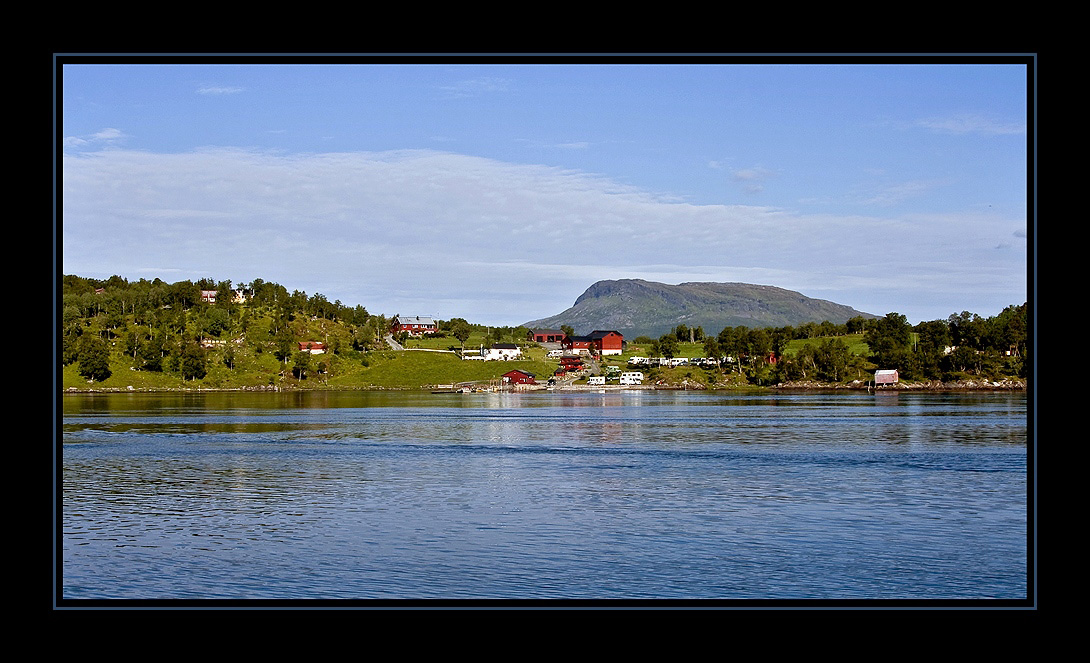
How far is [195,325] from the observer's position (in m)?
92.7

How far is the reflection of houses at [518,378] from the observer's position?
88875 mm

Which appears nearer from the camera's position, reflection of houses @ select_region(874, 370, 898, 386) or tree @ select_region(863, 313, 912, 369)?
reflection of houses @ select_region(874, 370, 898, 386)

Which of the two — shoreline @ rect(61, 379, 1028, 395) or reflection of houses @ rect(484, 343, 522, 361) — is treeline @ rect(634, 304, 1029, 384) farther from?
reflection of houses @ rect(484, 343, 522, 361)

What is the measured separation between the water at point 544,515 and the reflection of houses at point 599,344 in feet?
258

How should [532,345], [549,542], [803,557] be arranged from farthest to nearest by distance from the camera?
[532,345] → [549,542] → [803,557]

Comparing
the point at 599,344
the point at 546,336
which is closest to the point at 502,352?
the point at 599,344

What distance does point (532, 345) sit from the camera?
378ft

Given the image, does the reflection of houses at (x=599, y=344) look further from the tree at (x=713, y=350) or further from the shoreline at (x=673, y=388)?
the shoreline at (x=673, y=388)

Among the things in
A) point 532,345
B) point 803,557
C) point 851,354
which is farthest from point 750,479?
point 532,345

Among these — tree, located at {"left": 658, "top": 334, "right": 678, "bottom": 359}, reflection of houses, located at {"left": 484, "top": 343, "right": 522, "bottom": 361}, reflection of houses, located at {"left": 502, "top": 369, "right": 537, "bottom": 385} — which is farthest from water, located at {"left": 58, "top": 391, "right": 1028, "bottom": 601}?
tree, located at {"left": 658, "top": 334, "right": 678, "bottom": 359}

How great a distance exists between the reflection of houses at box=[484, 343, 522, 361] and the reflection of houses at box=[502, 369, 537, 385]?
369 inches

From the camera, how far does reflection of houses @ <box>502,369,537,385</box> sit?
Answer: 88875 millimetres
